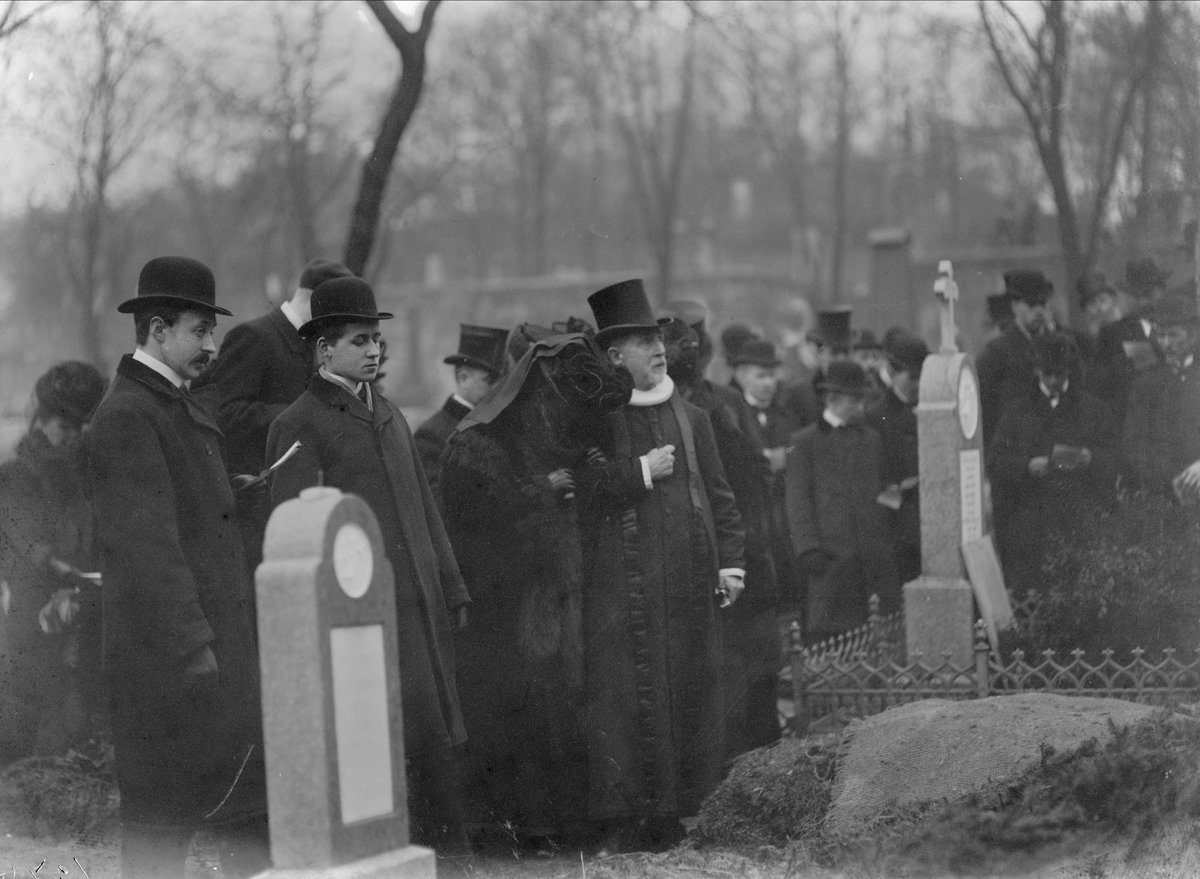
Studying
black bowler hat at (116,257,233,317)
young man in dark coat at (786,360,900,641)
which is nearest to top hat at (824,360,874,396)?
young man in dark coat at (786,360,900,641)

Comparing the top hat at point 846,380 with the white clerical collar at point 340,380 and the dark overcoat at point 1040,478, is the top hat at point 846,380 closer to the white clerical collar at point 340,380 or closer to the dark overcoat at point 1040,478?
the dark overcoat at point 1040,478

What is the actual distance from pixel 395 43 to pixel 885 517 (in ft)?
13.1

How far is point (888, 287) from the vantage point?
16672 millimetres

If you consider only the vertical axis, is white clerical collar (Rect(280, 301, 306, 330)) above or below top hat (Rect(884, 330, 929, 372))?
above

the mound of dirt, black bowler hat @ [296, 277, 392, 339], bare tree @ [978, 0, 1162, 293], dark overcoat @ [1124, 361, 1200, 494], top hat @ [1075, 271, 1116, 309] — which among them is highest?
bare tree @ [978, 0, 1162, 293]

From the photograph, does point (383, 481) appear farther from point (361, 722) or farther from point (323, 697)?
point (323, 697)

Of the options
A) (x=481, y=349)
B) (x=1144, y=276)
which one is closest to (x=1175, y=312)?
(x=1144, y=276)

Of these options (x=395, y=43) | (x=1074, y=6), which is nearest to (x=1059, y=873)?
(x=1074, y=6)

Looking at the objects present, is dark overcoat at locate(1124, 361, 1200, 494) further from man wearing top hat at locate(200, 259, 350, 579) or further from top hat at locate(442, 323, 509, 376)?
man wearing top hat at locate(200, 259, 350, 579)

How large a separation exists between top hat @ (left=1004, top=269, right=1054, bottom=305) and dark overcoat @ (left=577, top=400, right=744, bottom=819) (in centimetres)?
302

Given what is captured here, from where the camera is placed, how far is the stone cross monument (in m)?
7.66

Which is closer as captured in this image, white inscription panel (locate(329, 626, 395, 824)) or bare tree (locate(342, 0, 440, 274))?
white inscription panel (locate(329, 626, 395, 824))

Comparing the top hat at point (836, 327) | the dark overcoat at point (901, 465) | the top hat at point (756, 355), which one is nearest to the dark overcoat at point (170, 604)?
the dark overcoat at point (901, 465)

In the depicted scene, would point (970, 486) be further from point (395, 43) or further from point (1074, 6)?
point (395, 43)
